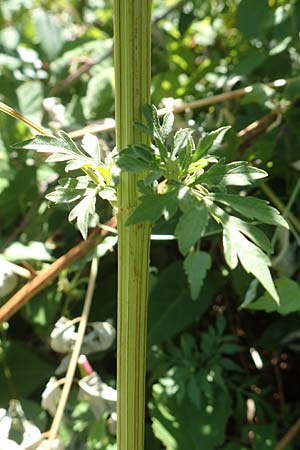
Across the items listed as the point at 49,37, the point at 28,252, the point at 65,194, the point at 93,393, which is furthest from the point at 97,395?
the point at 49,37

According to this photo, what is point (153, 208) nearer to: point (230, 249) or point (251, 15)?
point (230, 249)

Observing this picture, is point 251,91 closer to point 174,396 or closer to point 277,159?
point 277,159

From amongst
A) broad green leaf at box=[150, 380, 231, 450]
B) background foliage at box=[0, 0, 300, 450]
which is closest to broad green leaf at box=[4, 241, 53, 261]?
background foliage at box=[0, 0, 300, 450]

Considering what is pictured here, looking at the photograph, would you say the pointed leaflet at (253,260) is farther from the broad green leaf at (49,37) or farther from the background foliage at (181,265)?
the broad green leaf at (49,37)

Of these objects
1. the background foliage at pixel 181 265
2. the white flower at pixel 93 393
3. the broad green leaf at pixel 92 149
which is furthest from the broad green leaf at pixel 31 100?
the broad green leaf at pixel 92 149

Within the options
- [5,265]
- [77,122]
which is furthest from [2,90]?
[5,265]

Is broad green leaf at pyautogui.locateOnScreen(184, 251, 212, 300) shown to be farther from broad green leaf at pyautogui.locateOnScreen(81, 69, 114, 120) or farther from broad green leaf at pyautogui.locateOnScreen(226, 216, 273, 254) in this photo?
broad green leaf at pyautogui.locateOnScreen(81, 69, 114, 120)
